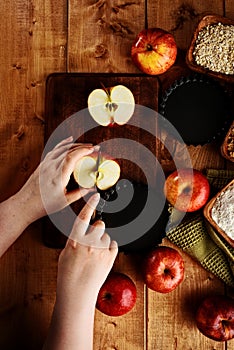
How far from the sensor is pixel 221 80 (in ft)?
4.78

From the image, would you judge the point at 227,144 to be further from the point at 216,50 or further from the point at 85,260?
the point at 85,260

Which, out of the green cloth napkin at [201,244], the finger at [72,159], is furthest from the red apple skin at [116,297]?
the finger at [72,159]

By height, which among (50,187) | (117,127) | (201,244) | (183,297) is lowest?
(183,297)

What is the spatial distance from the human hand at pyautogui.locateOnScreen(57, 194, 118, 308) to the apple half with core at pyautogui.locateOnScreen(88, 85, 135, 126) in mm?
205

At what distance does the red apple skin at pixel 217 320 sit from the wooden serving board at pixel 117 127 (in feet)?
1.06

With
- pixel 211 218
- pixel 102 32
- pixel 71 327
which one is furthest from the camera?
pixel 102 32

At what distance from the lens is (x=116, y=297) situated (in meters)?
1.37

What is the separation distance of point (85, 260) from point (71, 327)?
149 millimetres

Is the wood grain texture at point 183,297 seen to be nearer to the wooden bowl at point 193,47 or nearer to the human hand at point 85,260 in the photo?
the wooden bowl at point 193,47

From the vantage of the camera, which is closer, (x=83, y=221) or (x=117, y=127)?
(x=83, y=221)

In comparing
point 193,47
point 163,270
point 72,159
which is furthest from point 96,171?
point 193,47

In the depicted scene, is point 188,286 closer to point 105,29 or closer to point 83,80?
point 83,80

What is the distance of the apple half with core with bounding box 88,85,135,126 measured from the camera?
1418 mm

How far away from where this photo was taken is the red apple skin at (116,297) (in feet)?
4.49
